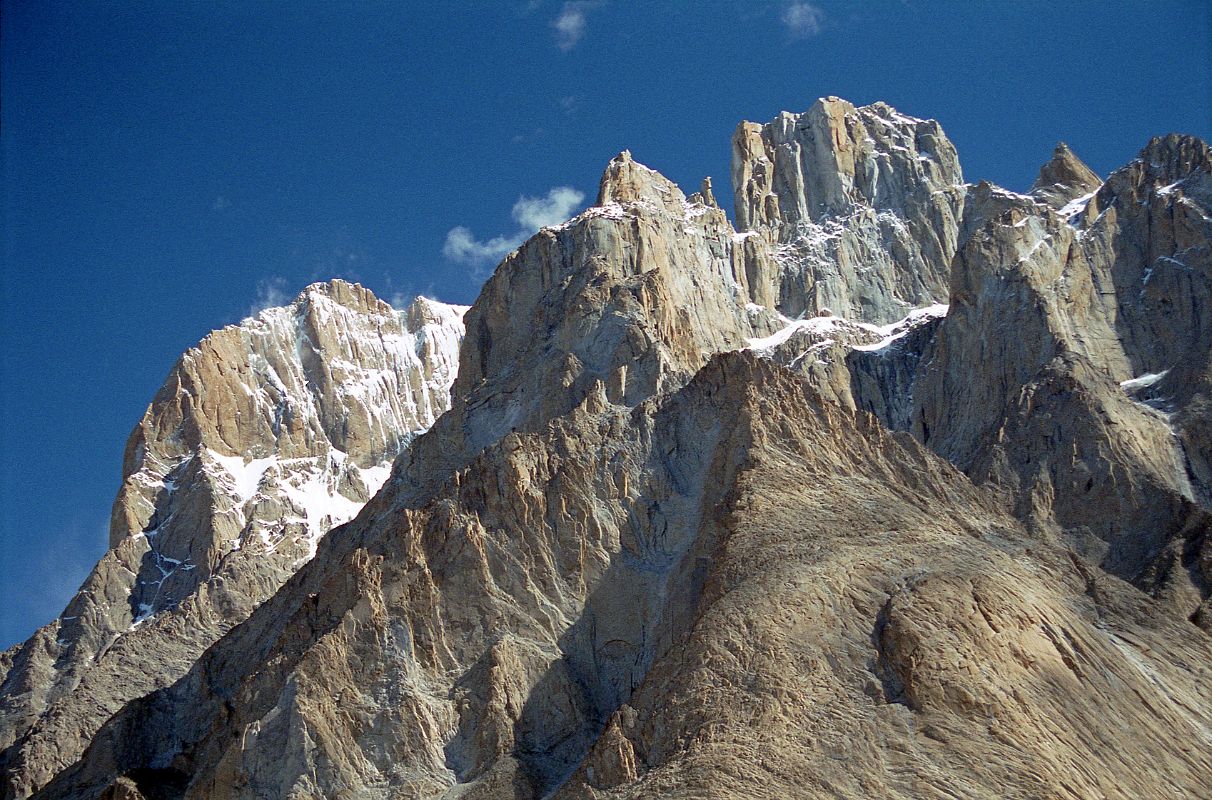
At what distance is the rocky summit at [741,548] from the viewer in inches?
3027

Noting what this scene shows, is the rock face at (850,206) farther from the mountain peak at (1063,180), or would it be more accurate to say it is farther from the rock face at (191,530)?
the rock face at (191,530)

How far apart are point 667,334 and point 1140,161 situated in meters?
43.4

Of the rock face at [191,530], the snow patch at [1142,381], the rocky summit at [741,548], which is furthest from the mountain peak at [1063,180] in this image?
the rock face at [191,530]

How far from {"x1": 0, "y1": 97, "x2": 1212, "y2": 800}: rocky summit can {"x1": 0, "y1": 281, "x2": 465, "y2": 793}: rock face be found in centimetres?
→ 51

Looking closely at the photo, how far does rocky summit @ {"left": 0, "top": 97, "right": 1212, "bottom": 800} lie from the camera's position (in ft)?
252

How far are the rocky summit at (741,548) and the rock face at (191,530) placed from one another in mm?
510

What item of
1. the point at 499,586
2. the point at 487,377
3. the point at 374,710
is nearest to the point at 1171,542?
the point at 499,586

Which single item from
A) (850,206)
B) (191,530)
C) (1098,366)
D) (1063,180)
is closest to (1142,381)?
(1098,366)

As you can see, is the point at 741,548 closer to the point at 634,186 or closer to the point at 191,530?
the point at 634,186

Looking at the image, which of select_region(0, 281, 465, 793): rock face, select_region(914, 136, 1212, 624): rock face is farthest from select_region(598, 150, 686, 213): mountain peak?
select_region(0, 281, 465, 793): rock face

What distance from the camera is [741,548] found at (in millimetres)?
86312

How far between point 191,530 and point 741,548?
99.5 m

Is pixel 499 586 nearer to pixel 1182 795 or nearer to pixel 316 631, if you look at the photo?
pixel 316 631

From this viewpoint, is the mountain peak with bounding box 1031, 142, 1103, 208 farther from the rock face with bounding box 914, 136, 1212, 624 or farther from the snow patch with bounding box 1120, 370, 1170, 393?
the snow patch with bounding box 1120, 370, 1170, 393
